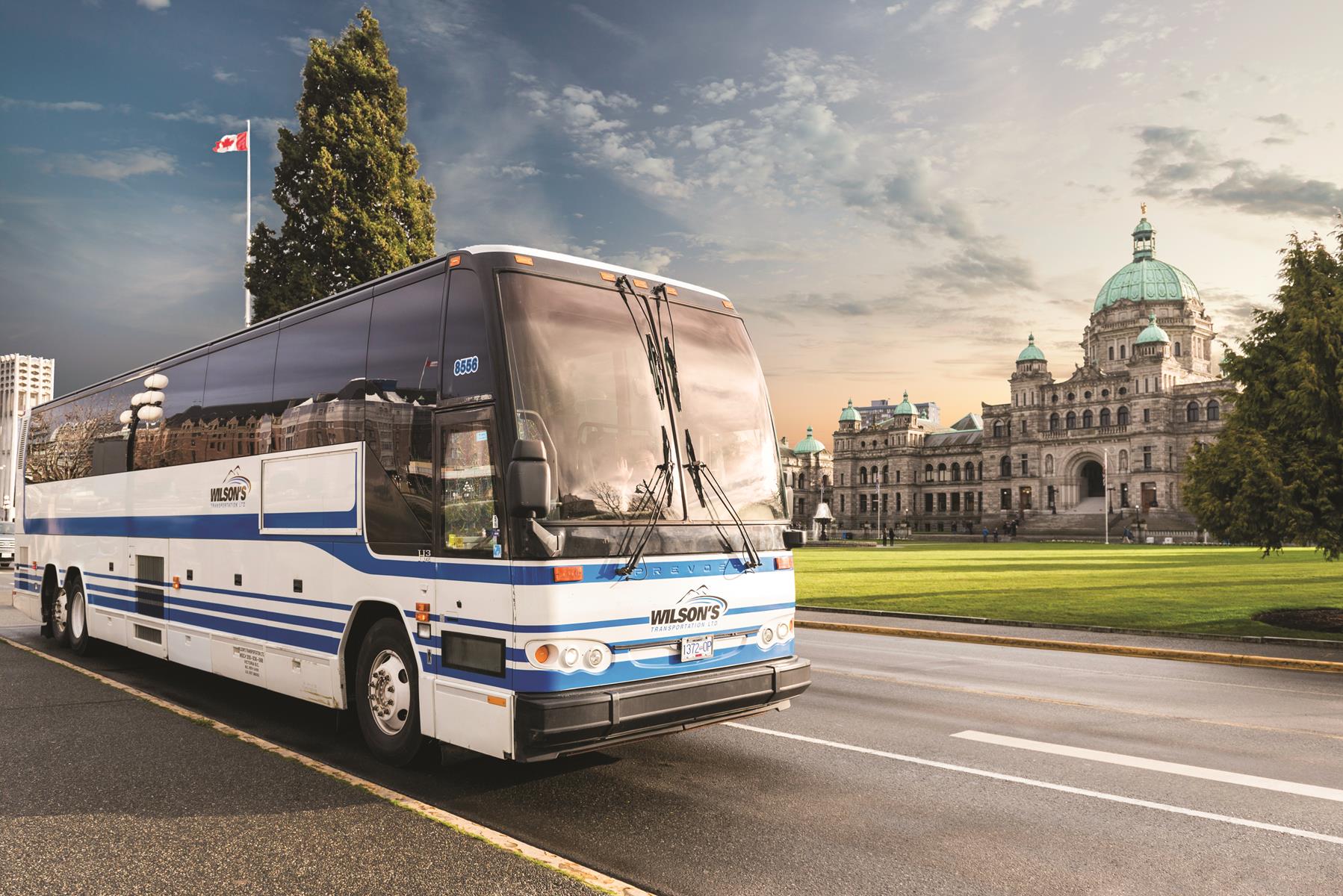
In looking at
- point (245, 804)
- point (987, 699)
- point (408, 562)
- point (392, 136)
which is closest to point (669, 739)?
point (408, 562)

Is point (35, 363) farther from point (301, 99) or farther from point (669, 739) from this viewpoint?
point (669, 739)

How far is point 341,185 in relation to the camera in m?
22.5

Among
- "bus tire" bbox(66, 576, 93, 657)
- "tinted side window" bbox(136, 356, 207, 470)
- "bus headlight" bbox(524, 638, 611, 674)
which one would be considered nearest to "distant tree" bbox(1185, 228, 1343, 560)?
"bus headlight" bbox(524, 638, 611, 674)

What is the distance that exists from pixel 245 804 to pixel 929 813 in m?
4.29

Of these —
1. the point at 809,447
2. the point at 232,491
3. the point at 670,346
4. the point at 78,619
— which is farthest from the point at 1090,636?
the point at 809,447

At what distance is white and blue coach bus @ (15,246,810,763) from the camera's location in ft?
18.7

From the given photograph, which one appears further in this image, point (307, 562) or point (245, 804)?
point (307, 562)

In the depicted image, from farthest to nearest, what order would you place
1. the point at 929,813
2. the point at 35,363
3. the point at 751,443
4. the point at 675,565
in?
1. the point at 35,363
2. the point at 751,443
3. the point at 675,565
4. the point at 929,813

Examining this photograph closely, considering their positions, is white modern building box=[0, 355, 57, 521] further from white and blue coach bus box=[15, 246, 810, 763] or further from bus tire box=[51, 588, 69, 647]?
white and blue coach bus box=[15, 246, 810, 763]

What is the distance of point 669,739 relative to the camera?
765cm

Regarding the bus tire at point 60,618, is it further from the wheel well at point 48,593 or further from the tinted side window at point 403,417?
the tinted side window at point 403,417

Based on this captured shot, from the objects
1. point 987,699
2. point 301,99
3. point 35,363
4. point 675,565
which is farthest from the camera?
point 35,363

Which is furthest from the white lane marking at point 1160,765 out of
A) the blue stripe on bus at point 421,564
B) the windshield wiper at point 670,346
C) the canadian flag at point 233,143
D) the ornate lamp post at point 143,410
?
the canadian flag at point 233,143

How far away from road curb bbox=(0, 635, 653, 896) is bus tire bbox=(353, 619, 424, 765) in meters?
0.32
